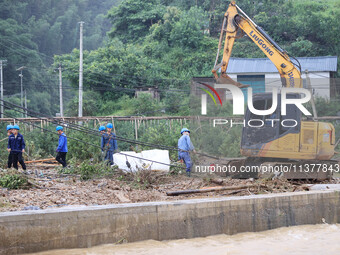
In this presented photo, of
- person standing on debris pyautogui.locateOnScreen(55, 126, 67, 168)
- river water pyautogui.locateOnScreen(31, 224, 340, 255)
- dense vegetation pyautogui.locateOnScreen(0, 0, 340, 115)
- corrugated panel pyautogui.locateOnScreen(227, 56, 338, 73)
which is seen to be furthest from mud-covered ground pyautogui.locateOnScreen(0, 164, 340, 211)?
dense vegetation pyautogui.locateOnScreen(0, 0, 340, 115)

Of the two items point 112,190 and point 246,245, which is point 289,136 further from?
point 246,245

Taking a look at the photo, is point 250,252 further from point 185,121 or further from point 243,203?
point 185,121

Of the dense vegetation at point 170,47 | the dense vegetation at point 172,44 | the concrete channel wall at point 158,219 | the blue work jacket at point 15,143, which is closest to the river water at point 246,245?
the concrete channel wall at point 158,219

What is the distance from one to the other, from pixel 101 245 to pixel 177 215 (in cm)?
102

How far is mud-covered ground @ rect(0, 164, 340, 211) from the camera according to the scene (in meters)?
7.36

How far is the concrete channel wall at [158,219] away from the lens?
492 cm

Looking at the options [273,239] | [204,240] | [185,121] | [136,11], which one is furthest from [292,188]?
[136,11]

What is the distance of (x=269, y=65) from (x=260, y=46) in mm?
15572

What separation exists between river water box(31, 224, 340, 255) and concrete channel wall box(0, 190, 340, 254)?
0.09 m

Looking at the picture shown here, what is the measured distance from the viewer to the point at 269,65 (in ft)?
90.8

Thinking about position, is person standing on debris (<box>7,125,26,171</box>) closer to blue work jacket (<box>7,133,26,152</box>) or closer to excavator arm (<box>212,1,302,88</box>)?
blue work jacket (<box>7,133,26,152</box>)

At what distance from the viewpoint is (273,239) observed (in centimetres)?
624

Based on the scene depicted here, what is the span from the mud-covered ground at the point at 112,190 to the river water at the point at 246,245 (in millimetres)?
1492

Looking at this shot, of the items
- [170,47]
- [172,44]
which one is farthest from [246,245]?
[170,47]
